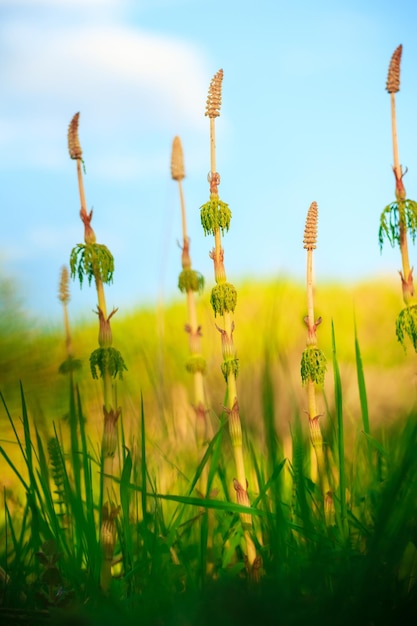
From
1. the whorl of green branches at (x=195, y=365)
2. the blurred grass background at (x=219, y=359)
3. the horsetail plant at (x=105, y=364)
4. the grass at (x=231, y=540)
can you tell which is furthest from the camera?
the whorl of green branches at (x=195, y=365)

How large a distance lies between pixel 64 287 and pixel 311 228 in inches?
44.0

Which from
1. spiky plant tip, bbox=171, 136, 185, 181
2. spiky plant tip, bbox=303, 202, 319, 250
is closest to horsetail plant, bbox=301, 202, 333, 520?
spiky plant tip, bbox=303, 202, 319, 250

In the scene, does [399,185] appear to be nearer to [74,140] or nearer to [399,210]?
[399,210]

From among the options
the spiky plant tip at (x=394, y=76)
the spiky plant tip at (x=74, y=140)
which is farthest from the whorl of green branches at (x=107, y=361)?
the spiky plant tip at (x=394, y=76)

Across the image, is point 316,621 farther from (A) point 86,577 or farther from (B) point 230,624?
(A) point 86,577

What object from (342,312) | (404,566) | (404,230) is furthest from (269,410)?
(342,312)

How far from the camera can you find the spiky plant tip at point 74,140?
1.91 meters

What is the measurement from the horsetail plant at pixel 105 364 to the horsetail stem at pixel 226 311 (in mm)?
270

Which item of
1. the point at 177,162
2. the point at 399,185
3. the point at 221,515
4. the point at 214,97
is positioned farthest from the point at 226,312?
the point at 177,162

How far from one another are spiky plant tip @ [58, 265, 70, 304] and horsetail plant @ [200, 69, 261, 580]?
993mm

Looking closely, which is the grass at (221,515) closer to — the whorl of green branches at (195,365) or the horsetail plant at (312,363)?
the horsetail plant at (312,363)

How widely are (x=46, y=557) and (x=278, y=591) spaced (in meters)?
0.79

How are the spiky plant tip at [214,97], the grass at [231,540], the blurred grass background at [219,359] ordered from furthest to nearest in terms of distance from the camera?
1. the blurred grass background at [219,359]
2. the spiky plant tip at [214,97]
3. the grass at [231,540]

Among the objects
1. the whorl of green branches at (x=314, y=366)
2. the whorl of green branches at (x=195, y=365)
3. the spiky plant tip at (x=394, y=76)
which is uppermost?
the spiky plant tip at (x=394, y=76)
